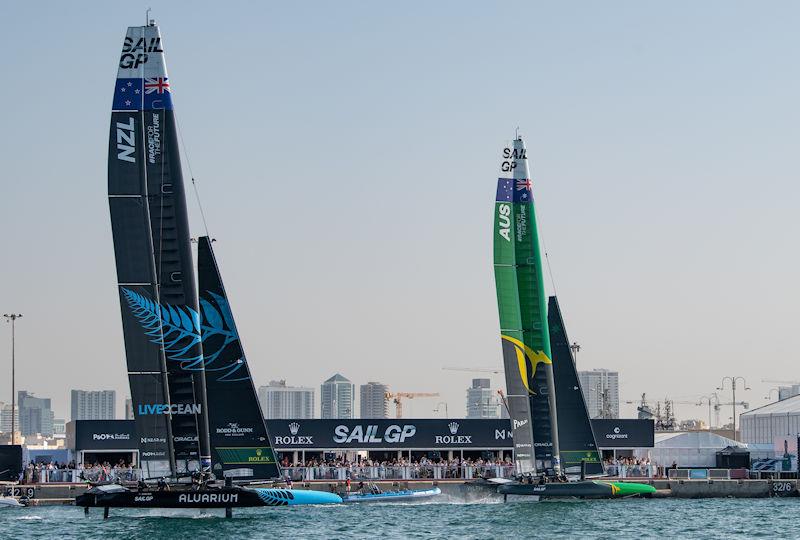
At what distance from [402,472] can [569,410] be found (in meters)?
9.55

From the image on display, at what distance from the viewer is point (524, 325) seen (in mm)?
67000

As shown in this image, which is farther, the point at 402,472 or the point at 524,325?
the point at 402,472

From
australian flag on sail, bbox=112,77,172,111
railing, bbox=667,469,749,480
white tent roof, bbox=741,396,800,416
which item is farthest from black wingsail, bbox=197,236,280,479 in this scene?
white tent roof, bbox=741,396,800,416

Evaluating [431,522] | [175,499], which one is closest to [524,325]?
[431,522]

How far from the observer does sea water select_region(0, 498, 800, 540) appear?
48906mm

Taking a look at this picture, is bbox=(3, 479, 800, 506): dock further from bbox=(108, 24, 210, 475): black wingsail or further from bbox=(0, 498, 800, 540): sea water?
bbox=(108, 24, 210, 475): black wingsail

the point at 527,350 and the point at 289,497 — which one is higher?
the point at 527,350

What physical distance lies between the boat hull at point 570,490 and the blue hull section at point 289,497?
41.1ft

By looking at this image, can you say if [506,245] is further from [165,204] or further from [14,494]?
[14,494]

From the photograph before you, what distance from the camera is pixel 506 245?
2623 inches

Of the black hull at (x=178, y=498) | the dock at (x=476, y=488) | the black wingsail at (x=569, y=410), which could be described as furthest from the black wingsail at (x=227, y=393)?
the black wingsail at (x=569, y=410)

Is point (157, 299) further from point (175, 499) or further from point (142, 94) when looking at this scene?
point (142, 94)

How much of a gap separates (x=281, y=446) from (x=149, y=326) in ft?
99.9

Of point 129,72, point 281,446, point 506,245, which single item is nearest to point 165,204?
point 129,72
